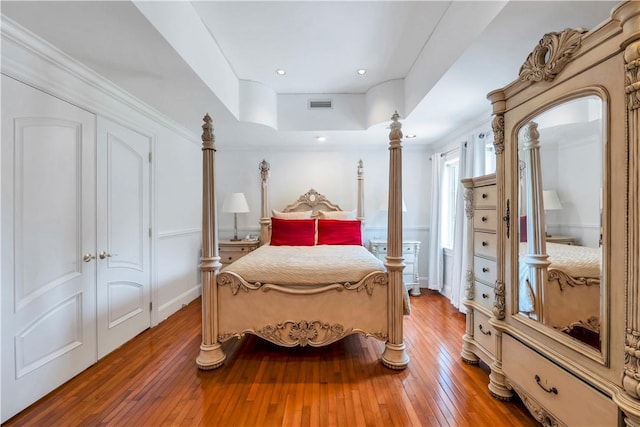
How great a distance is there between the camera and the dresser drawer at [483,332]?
1912 mm

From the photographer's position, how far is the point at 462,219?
332 cm

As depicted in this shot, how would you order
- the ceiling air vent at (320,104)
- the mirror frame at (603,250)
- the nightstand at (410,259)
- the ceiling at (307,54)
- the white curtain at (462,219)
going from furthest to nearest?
the nightstand at (410,259) → the ceiling air vent at (320,104) → the white curtain at (462,219) → the ceiling at (307,54) → the mirror frame at (603,250)

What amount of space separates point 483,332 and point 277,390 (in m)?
1.55

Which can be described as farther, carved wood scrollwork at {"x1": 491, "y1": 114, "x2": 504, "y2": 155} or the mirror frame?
carved wood scrollwork at {"x1": 491, "y1": 114, "x2": 504, "y2": 155}

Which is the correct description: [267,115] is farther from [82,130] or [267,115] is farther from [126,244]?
[126,244]

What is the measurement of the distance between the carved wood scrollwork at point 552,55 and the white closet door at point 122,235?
309cm

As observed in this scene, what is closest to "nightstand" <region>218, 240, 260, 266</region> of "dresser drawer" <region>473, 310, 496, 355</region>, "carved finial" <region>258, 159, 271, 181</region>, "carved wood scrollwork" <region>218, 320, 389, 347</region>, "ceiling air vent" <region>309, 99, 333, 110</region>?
"carved finial" <region>258, 159, 271, 181</region>

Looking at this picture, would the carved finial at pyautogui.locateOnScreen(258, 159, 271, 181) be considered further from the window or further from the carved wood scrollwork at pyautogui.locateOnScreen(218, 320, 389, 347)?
the window

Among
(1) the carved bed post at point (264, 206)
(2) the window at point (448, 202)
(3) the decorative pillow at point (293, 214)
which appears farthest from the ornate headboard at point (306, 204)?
(2) the window at point (448, 202)

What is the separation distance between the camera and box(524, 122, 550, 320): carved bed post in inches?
60.6

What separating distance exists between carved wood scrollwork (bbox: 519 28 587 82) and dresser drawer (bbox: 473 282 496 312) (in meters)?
1.38

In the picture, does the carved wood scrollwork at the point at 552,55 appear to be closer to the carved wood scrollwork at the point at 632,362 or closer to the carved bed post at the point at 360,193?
the carved wood scrollwork at the point at 632,362

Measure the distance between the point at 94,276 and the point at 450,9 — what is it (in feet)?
11.4

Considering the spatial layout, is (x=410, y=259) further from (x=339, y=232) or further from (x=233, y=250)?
(x=233, y=250)
